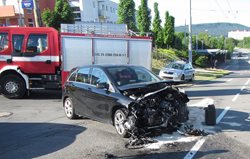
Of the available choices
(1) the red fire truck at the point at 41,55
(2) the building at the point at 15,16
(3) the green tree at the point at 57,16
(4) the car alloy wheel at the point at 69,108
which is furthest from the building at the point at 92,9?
(4) the car alloy wheel at the point at 69,108

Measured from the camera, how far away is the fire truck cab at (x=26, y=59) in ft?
49.2

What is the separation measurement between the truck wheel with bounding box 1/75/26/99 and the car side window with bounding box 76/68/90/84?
5.32 meters

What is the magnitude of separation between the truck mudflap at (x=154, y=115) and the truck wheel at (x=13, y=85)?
8050 millimetres

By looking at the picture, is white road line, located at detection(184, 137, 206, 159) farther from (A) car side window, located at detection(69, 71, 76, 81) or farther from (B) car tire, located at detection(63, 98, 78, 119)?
(A) car side window, located at detection(69, 71, 76, 81)

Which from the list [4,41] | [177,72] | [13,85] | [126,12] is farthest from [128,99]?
[126,12]

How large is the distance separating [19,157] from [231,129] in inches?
196

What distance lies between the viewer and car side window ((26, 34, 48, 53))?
1501 cm

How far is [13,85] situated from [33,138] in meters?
7.06

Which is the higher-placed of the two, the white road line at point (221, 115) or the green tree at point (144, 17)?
the green tree at point (144, 17)

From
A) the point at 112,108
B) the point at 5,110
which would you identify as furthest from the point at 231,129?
the point at 5,110

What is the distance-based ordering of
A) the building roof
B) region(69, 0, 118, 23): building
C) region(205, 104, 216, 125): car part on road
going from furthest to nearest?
region(69, 0, 118, 23): building < the building roof < region(205, 104, 216, 125): car part on road

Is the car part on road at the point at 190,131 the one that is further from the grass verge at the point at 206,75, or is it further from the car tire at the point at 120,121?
the grass verge at the point at 206,75

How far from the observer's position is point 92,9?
223 feet

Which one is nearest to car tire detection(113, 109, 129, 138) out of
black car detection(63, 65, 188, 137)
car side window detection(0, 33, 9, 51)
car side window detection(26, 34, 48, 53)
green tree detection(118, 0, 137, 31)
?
black car detection(63, 65, 188, 137)
